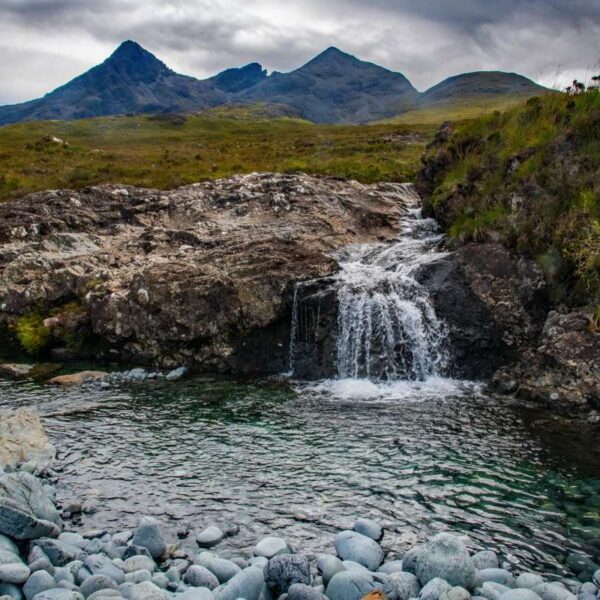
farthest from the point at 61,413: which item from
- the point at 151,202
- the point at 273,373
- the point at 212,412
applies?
the point at 151,202

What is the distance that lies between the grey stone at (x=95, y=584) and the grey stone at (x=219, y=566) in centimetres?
147

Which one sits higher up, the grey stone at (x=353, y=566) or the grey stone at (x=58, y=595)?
the grey stone at (x=58, y=595)

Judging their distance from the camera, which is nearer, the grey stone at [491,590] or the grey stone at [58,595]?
the grey stone at [58,595]

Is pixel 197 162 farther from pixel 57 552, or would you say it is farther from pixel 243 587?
pixel 243 587

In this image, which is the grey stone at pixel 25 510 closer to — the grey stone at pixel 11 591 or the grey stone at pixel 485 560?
the grey stone at pixel 11 591

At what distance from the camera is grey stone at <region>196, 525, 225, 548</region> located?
937 cm

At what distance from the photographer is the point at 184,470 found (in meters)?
12.2

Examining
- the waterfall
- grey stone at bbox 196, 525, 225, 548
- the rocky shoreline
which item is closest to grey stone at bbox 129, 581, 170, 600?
the rocky shoreline

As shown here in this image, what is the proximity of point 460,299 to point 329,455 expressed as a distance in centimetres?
958

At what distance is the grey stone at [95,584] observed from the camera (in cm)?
727

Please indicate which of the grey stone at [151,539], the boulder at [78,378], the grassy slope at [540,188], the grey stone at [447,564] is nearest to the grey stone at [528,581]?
the grey stone at [447,564]

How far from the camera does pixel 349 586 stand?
7.53 metres

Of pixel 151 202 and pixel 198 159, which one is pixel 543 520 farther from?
pixel 198 159

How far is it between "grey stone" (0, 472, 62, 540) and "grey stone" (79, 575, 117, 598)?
1787 mm
